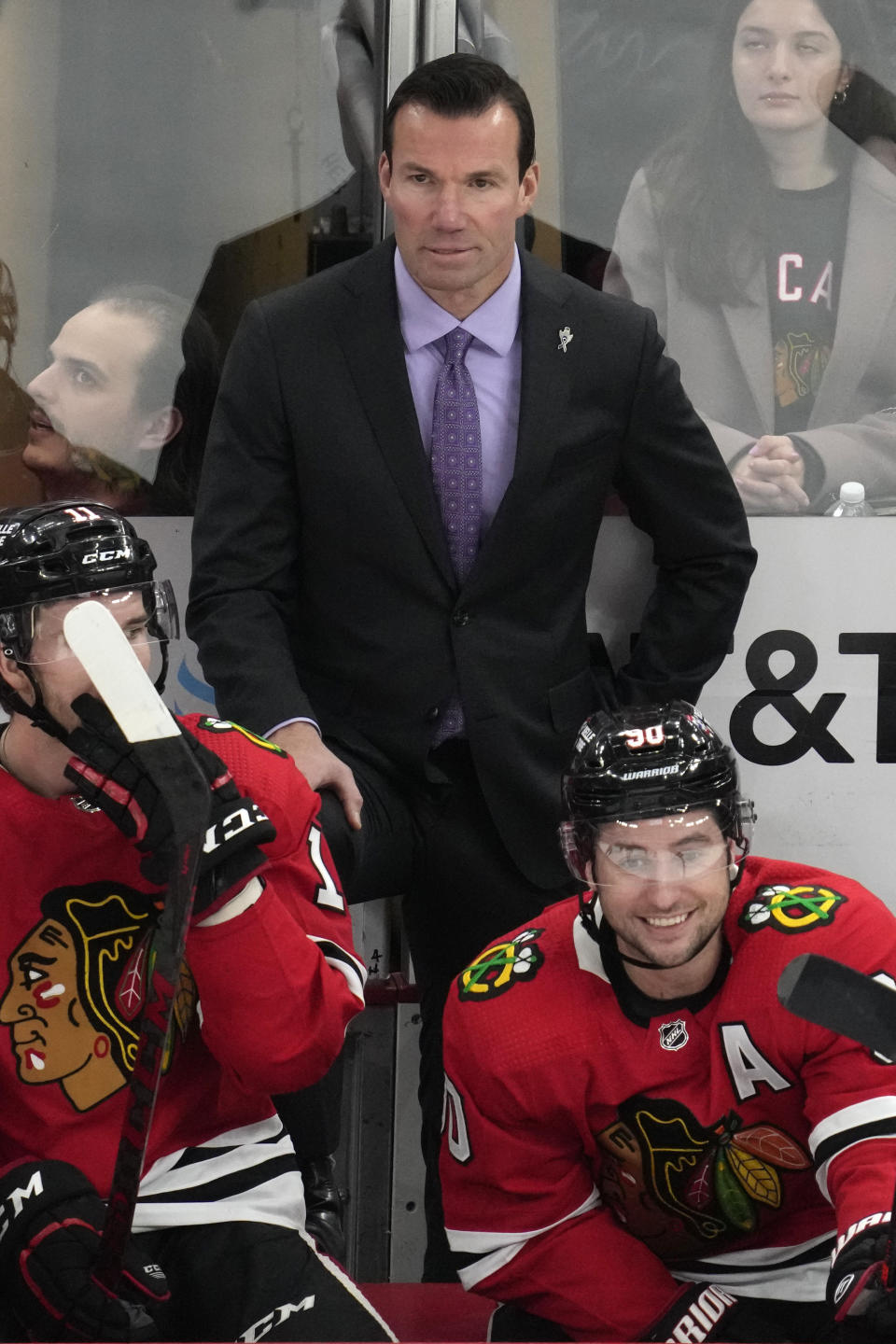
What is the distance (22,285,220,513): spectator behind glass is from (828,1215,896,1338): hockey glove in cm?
167

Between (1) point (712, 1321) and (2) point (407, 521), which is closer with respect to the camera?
(1) point (712, 1321)

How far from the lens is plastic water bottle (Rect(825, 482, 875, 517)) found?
2922 millimetres

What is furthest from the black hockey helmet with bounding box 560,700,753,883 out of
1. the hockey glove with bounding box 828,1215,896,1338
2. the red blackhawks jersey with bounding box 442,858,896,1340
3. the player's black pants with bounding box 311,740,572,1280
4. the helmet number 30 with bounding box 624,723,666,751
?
the hockey glove with bounding box 828,1215,896,1338

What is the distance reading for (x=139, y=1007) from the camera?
1.99 m

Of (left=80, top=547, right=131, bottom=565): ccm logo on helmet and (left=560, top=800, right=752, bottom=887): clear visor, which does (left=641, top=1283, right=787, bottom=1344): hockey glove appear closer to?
(left=560, top=800, right=752, bottom=887): clear visor

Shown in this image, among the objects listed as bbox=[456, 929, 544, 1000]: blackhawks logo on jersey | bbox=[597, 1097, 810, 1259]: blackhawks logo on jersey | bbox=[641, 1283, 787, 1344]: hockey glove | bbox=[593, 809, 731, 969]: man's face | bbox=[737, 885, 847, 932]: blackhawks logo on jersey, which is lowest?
bbox=[641, 1283, 787, 1344]: hockey glove

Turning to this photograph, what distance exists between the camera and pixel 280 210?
2945 mm

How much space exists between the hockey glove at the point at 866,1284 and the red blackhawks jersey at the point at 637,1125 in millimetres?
308

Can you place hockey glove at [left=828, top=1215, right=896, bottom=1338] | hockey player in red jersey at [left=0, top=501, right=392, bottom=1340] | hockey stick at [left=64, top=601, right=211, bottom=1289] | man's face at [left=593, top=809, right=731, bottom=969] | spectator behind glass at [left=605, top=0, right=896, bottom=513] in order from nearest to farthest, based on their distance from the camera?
hockey glove at [left=828, top=1215, right=896, bottom=1338] → hockey stick at [left=64, top=601, right=211, bottom=1289] → hockey player in red jersey at [left=0, top=501, right=392, bottom=1340] → man's face at [left=593, top=809, right=731, bottom=969] → spectator behind glass at [left=605, top=0, right=896, bottom=513]

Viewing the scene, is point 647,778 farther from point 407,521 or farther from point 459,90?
point 459,90

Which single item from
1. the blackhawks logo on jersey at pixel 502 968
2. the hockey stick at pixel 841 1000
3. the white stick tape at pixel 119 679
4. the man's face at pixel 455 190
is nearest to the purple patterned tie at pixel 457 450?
the man's face at pixel 455 190

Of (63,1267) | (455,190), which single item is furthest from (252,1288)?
(455,190)

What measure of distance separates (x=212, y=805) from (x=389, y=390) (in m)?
0.95

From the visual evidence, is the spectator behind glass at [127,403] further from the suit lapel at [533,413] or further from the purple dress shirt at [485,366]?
the suit lapel at [533,413]
